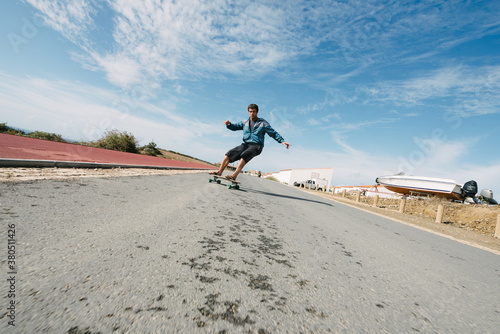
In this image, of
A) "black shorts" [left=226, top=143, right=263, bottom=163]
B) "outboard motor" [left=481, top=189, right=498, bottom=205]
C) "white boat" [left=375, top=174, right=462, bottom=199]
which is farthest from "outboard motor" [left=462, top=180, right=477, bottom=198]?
"black shorts" [left=226, top=143, right=263, bottom=163]

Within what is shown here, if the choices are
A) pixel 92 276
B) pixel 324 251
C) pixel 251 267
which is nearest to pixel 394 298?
pixel 324 251

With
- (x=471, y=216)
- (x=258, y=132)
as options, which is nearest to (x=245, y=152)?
(x=258, y=132)

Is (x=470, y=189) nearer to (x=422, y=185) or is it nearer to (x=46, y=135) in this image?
(x=422, y=185)

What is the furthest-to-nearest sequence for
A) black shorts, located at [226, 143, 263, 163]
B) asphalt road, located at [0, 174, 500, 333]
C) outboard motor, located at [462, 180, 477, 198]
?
outboard motor, located at [462, 180, 477, 198]
black shorts, located at [226, 143, 263, 163]
asphalt road, located at [0, 174, 500, 333]

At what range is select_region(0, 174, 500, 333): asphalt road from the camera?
31.1 inches

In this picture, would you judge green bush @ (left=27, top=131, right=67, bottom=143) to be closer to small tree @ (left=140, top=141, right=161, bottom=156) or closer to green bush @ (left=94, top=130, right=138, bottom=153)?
green bush @ (left=94, top=130, right=138, bottom=153)

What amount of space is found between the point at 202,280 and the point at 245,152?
497 centimetres

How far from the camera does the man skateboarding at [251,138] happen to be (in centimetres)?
597

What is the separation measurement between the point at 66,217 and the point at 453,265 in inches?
157

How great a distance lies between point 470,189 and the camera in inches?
728

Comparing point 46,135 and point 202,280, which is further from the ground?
point 46,135

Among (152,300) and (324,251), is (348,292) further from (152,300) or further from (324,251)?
(152,300)

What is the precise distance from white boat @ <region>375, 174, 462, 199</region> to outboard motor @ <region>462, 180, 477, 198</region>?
0.29 meters

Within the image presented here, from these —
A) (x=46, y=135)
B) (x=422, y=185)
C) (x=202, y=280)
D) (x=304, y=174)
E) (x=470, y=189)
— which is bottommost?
(x=202, y=280)
